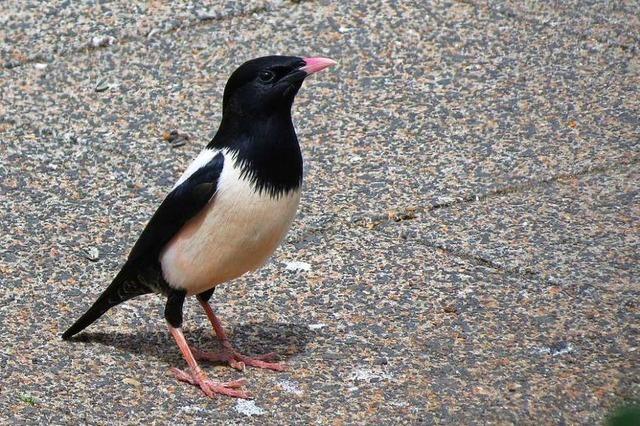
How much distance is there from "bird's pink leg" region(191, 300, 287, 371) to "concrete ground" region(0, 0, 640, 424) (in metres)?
0.05

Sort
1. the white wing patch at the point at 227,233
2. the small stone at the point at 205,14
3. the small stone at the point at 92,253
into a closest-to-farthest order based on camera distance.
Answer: the white wing patch at the point at 227,233 < the small stone at the point at 92,253 < the small stone at the point at 205,14

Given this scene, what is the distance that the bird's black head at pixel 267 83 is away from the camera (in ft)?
14.4

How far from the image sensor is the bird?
4.34 meters

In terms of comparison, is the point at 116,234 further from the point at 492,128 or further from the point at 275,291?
the point at 492,128

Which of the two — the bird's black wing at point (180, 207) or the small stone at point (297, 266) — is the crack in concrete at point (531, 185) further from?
the bird's black wing at point (180, 207)

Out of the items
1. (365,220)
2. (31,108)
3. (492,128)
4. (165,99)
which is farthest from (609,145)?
(31,108)

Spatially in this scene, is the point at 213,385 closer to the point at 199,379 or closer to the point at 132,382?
the point at 199,379

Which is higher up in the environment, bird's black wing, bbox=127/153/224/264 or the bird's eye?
the bird's eye

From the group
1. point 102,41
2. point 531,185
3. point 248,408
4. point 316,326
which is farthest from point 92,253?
point 102,41

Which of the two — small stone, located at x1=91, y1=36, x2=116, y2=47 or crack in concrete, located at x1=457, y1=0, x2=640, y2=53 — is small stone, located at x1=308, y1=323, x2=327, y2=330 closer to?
small stone, located at x1=91, y1=36, x2=116, y2=47

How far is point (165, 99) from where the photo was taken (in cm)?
710

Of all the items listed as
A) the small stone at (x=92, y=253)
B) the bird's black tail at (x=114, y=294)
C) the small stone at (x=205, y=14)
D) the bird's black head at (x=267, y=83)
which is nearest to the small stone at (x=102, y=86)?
the small stone at (x=205, y=14)

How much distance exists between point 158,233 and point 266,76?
743 mm

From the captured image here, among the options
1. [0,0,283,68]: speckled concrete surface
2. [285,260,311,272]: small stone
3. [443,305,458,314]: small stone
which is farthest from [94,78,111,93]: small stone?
[443,305,458,314]: small stone
